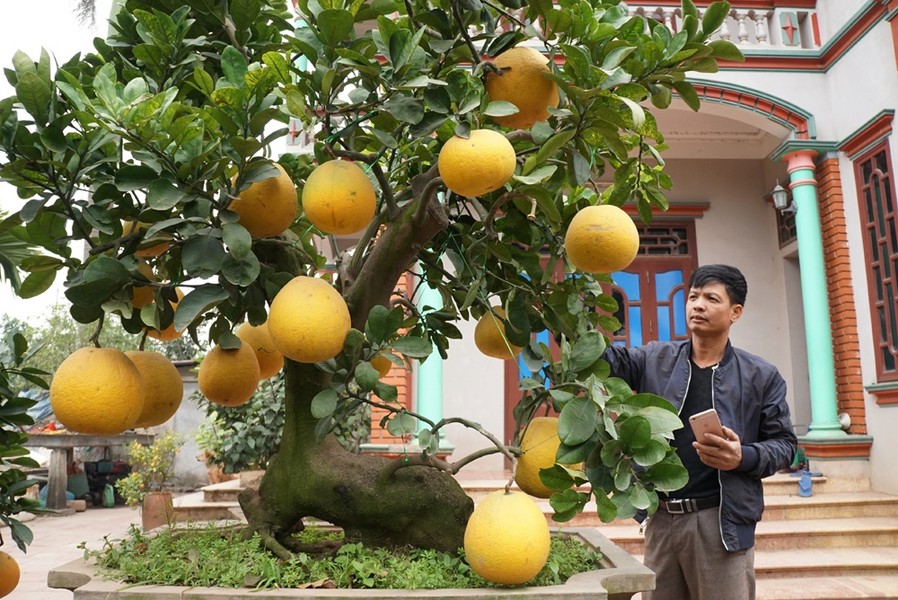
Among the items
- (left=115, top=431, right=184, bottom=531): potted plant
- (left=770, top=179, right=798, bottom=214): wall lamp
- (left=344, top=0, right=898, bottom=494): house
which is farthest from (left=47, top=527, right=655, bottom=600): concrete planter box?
(left=770, top=179, right=798, bottom=214): wall lamp

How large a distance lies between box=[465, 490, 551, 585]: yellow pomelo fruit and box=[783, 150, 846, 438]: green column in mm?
5454

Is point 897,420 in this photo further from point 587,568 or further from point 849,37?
point 587,568

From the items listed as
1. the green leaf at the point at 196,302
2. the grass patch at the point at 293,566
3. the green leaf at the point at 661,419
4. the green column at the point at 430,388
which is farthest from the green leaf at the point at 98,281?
the green column at the point at 430,388

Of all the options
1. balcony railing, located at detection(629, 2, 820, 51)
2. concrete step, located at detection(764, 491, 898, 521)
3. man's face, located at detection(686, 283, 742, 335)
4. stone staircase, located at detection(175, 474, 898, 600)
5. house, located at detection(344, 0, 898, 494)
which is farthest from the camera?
balcony railing, located at detection(629, 2, 820, 51)

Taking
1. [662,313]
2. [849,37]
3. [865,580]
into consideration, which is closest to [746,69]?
[849,37]

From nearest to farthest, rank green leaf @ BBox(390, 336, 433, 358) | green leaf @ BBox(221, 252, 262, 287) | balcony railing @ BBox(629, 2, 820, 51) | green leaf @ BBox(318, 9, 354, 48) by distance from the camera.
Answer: green leaf @ BBox(318, 9, 354, 48)
green leaf @ BBox(221, 252, 262, 287)
green leaf @ BBox(390, 336, 433, 358)
balcony railing @ BBox(629, 2, 820, 51)

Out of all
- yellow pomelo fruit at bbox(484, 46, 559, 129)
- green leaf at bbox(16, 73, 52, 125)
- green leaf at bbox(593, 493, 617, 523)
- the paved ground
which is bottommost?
the paved ground

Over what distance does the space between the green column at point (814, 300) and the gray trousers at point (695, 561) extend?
13.9 ft

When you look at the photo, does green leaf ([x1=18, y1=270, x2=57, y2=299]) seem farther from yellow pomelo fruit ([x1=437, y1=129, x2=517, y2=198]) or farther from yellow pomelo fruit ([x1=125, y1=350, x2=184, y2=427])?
yellow pomelo fruit ([x1=437, y1=129, x2=517, y2=198])

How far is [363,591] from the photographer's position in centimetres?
127

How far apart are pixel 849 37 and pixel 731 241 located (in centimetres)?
217

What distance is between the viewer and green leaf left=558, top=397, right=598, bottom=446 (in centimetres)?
117

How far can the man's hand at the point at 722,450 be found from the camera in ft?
6.37

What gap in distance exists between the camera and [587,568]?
1.56 m
